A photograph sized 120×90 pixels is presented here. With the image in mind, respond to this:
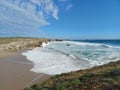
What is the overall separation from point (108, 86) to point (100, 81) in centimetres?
53

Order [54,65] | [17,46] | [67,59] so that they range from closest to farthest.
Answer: [54,65] → [67,59] → [17,46]

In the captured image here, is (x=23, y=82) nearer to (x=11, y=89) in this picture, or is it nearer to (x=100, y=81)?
(x=11, y=89)

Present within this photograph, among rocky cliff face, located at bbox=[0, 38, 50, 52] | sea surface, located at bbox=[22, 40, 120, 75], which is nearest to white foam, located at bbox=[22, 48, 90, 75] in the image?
sea surface, located at bbox=[22, 40, 120, 75]

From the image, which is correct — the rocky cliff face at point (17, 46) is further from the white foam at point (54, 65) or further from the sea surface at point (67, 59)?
the white foam at point (54, 65)

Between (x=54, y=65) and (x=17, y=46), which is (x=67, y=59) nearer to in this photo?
(x=54, y=65)

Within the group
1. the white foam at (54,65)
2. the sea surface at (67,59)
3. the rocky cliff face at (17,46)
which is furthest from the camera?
the rocky cliff face at (17,46)

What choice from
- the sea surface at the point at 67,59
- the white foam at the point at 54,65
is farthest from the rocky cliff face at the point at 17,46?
the white foam at the point at 54,65

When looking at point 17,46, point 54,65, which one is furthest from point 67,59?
point 17,46

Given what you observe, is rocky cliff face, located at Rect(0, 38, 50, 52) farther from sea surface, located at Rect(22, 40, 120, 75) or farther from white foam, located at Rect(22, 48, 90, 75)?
white foam, located at Rect(22, 48, 90, 75)

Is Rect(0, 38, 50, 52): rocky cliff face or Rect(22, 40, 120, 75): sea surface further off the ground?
Rect(22, 40, 120, 75): sea surface

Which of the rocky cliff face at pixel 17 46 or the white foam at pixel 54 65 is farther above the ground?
the white foam at pixel 54 65

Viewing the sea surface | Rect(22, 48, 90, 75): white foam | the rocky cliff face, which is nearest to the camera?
Rect(22, 48, 90, 75): white foam

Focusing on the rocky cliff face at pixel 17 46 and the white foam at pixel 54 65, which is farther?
the rocky cliff face at pixel 17 46

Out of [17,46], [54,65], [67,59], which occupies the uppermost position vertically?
[54,65]
